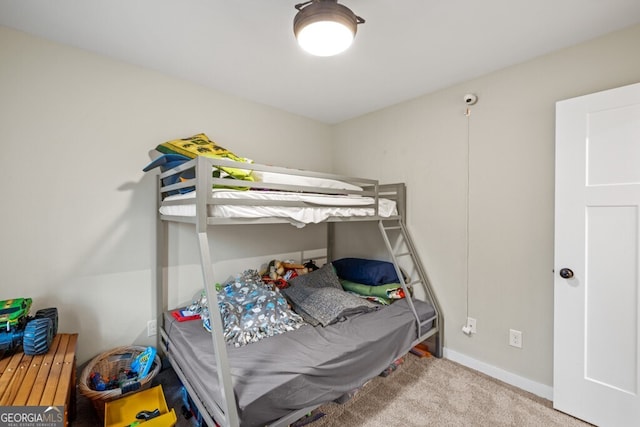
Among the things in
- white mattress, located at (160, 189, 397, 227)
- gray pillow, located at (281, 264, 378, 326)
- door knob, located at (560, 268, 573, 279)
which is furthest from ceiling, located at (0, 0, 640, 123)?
gray pillow, located at (281, 264, 378, 326)

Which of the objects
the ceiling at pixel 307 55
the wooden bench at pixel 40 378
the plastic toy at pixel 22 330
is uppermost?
the ceiling at pixel 307 55

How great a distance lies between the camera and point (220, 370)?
4.03ft

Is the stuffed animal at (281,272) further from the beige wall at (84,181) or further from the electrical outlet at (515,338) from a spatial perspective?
the electrical outlet at (515,338)

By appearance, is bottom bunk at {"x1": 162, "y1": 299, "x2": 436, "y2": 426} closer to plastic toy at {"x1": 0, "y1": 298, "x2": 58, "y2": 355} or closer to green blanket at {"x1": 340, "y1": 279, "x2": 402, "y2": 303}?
green blanket at {"x1": 340, "y1": 279, "x2": 402, "y2": 303}

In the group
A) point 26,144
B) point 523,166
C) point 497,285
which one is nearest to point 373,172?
point 523,166

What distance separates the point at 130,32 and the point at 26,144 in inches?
37.2

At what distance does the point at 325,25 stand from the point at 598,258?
203cm

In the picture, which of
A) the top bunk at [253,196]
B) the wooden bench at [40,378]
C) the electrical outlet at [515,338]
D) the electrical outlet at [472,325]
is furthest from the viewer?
the electrical outlet at [472,325]

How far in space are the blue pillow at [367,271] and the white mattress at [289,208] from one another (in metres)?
0.63

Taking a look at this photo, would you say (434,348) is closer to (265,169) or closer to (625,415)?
(625,415)

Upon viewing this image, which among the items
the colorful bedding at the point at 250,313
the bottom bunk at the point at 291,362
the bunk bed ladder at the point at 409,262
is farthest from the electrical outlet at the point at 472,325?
the colorful bedding at the point at 250,313

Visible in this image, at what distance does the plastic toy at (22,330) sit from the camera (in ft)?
4.85

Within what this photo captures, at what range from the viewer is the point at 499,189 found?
2152 mm

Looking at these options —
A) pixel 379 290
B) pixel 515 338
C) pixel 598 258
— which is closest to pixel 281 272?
pixel 379 290
